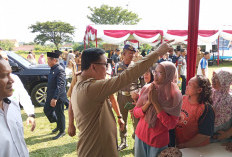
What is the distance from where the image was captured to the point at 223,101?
188cm

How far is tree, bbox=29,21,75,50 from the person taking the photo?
50484 millimetres

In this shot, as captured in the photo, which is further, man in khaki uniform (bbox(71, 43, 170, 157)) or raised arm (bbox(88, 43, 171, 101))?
man in khaki uniform (bbox(71, 43, 170, 157))

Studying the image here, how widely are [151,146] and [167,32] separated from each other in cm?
1018

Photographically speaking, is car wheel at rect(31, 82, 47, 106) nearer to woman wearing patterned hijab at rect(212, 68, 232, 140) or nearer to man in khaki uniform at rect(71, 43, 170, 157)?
man in khaki uniform at rect(71, 43, 170, 157)

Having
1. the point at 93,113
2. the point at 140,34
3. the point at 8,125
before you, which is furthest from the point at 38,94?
the point at 140,34

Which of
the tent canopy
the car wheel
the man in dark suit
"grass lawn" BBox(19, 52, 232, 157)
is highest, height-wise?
the tent canopy

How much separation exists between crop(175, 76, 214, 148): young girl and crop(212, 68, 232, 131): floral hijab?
0.48 feet

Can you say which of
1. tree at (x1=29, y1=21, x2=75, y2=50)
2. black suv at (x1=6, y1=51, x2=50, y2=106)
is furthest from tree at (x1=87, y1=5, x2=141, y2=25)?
black suv at (x1=6, y1=51, x2=50, y2=106)

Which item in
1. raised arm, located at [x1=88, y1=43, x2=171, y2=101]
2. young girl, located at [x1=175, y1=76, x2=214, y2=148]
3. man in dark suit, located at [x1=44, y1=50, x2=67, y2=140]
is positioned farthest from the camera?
man in dark suit, located at [x1=44, y1=50, x2=67, y2=140]

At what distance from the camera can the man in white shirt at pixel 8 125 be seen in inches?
50.4

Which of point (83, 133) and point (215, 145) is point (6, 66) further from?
point (215, 145)

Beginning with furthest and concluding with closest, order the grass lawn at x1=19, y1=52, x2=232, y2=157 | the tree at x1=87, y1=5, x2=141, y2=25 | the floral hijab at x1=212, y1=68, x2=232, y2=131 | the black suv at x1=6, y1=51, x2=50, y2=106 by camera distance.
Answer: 1. the tree at x1=87, y1=5, x2=141, y2=25
2. the black suv at x1=6, y1=51, x2=50, y2=106
3. the grass lawn at x1=19, y1=52, x2=232, y2=157
4. the floral hijab at x1=212, y1=68, x2=232, y2=131

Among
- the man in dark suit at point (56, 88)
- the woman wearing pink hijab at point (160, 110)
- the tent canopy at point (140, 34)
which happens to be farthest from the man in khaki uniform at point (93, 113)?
the tent canopy at point (140, 34)

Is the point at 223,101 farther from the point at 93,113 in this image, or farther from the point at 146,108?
the point at 93,113
